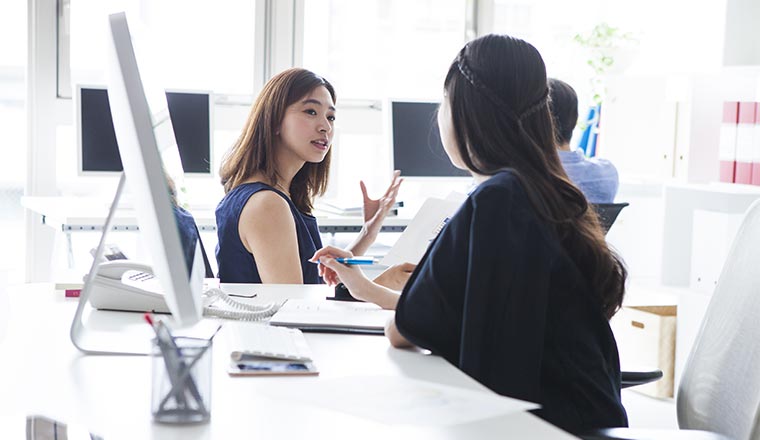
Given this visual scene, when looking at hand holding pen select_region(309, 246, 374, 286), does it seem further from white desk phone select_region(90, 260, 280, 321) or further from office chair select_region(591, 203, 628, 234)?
office chair select_region(591, 203, 628, 234)

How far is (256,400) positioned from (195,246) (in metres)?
0.27

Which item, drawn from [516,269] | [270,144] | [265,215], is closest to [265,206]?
[265,215]

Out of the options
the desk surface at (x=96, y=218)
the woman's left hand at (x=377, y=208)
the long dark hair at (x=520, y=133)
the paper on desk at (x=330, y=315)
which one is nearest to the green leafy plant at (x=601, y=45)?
the desk surface at (x=96, y=218)

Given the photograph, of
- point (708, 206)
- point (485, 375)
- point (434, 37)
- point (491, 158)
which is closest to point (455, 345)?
point (485, 375)

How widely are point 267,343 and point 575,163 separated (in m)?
2.41

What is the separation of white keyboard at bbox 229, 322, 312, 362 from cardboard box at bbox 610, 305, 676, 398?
9.01ft

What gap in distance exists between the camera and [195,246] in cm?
134

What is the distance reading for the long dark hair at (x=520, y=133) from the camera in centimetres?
148

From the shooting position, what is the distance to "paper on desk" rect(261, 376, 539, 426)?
1.00m

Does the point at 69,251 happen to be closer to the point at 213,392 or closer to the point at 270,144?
the point at 270,144

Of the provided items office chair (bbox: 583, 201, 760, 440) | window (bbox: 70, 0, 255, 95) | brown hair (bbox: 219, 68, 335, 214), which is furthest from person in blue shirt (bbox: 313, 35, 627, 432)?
window (bbox: 70, 0, 255, 95)

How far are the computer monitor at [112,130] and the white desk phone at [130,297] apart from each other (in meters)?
2.28

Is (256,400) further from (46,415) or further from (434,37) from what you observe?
(434,37)

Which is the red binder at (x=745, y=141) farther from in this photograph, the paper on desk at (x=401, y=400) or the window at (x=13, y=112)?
the window at (x=13, y=112)
